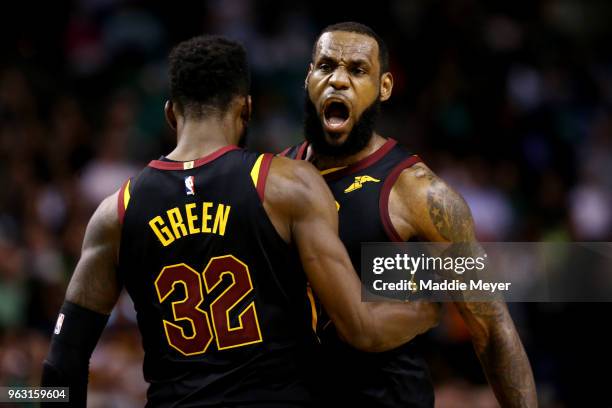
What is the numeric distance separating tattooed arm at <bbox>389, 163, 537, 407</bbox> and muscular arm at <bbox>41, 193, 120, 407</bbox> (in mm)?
1163

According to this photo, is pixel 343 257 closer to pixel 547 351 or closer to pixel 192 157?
pixel 192 157

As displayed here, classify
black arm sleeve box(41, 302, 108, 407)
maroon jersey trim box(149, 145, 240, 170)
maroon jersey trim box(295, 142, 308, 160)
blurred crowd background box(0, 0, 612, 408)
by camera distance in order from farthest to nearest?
1. blurred crowd background box(0, 0, 612, 408)
2. maroon jersey trim box(295, 142, 308, 160)
3. black arm sleeve box(41, 302, 108, 407)
4. maroon jersey trim box(149, 145, 240, 170)

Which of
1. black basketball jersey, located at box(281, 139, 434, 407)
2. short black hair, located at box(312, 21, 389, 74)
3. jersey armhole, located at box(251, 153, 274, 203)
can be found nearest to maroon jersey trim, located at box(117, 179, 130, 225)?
jersey armhole, located at box(251, 153, 274, 203)

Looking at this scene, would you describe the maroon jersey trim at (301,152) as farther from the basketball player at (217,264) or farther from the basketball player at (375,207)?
the basketball player at (217,264)

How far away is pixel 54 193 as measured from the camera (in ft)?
25.4

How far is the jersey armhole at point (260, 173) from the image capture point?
3438 millimetres

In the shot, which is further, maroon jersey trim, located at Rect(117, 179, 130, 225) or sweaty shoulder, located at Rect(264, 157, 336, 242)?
maroon jersey trim, located at Rect(117, 179, 130, 225)

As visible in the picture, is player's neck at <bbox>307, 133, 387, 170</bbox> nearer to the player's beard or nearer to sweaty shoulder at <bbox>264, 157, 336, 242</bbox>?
the player's beard

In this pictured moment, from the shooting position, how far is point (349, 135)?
13.8 ft

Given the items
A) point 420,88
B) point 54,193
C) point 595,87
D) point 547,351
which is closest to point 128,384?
point 54,193

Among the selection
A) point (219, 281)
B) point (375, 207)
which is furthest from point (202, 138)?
point (375, 207)

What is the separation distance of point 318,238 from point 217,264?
36 cm

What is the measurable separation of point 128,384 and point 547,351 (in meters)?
2.82

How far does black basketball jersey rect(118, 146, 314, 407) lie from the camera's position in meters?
3.45
